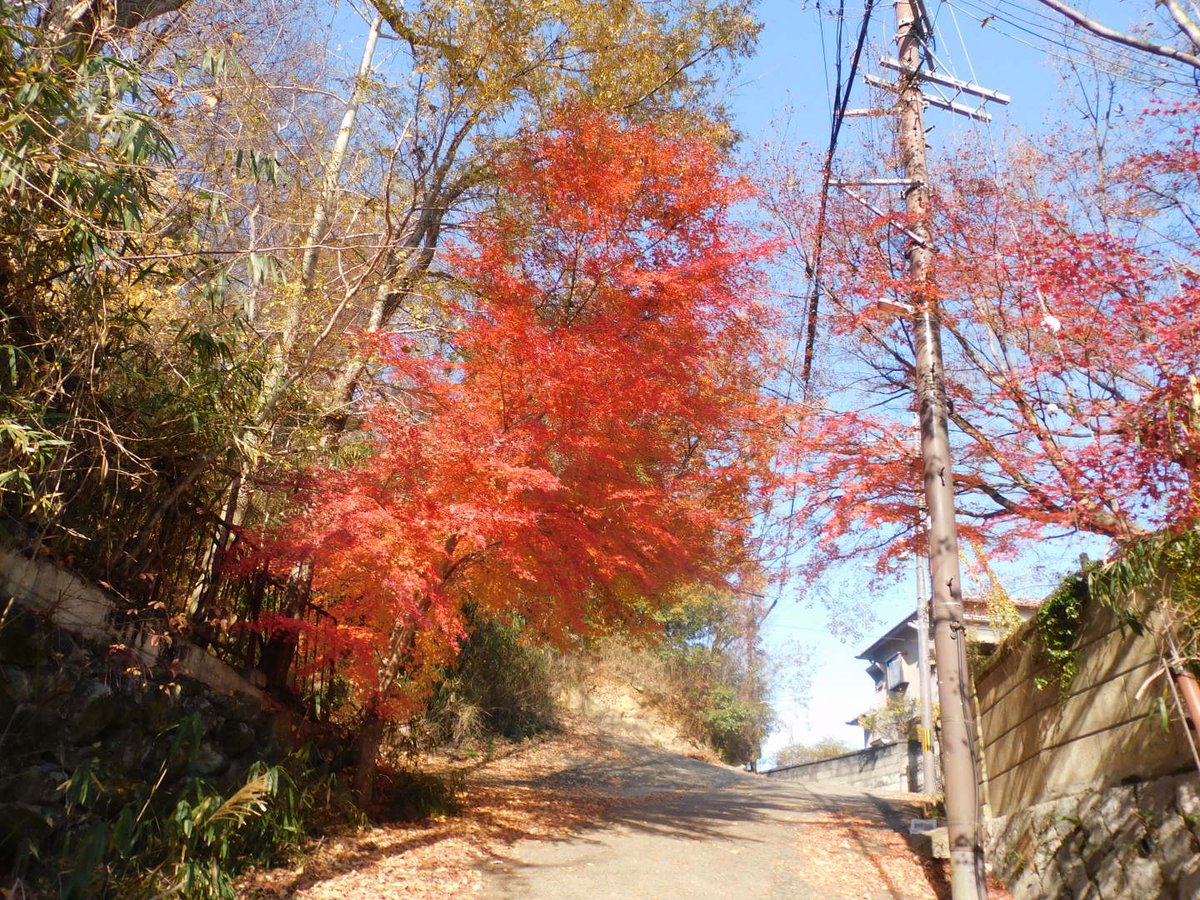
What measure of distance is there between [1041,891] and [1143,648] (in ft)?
9.27

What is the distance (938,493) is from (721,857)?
5222mm

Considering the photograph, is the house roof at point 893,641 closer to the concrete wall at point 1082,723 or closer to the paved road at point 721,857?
the paved road at point 721,857

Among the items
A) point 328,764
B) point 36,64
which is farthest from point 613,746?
point 36,64

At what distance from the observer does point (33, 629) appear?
5.60 metres

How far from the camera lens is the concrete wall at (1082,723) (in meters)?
6.32

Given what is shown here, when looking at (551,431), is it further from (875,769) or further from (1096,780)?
(875,769)

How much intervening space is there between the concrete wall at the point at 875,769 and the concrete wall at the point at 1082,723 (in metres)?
13.6

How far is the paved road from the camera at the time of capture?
8.47m

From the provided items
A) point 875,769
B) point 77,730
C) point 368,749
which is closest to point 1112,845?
point 368,749

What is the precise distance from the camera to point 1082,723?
7.39m

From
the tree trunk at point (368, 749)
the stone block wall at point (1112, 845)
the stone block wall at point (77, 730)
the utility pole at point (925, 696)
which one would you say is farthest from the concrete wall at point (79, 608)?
the utility pole at point (925, 696)

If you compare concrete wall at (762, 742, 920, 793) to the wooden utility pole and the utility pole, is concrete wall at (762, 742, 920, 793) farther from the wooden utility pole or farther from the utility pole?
the wooden utility pole

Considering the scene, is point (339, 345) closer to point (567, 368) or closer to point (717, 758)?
point (567, 368)

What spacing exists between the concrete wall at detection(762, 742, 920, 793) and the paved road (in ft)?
24.5
